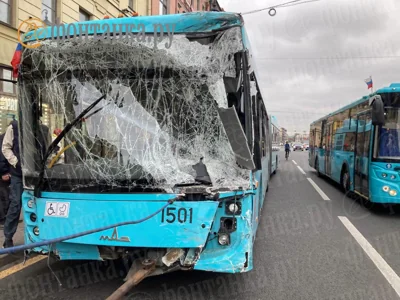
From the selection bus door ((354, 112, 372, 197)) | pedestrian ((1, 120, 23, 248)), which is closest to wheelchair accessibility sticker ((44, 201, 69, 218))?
pedestrian ((1, 120, 23, 248))

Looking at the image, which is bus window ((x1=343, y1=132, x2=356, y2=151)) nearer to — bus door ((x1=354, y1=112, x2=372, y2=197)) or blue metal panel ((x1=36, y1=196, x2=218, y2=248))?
bus door ((x1=354, y1=112, x2=372, y2=197))

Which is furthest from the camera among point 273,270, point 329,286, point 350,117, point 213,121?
point 350,117

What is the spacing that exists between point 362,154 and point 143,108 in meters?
6.63

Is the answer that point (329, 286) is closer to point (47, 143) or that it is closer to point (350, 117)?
point (47, 143)

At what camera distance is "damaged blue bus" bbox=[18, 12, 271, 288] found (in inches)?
126

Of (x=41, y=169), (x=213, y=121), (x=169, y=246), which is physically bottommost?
(x=169, y=246)

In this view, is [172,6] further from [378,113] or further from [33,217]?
[33,217]

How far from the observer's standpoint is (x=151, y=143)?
341cm

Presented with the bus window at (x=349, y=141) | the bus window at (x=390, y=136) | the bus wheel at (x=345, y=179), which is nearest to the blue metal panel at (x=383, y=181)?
the bus window at (x=390, y=136)

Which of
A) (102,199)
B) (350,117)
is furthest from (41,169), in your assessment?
(350,117)

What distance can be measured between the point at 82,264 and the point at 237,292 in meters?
2.10

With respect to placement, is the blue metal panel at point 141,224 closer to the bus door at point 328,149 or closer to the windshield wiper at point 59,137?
the windshield wiper at point 59,137

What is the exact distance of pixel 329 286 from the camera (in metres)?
4.02

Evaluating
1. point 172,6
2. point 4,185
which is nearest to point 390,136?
point 4,185
